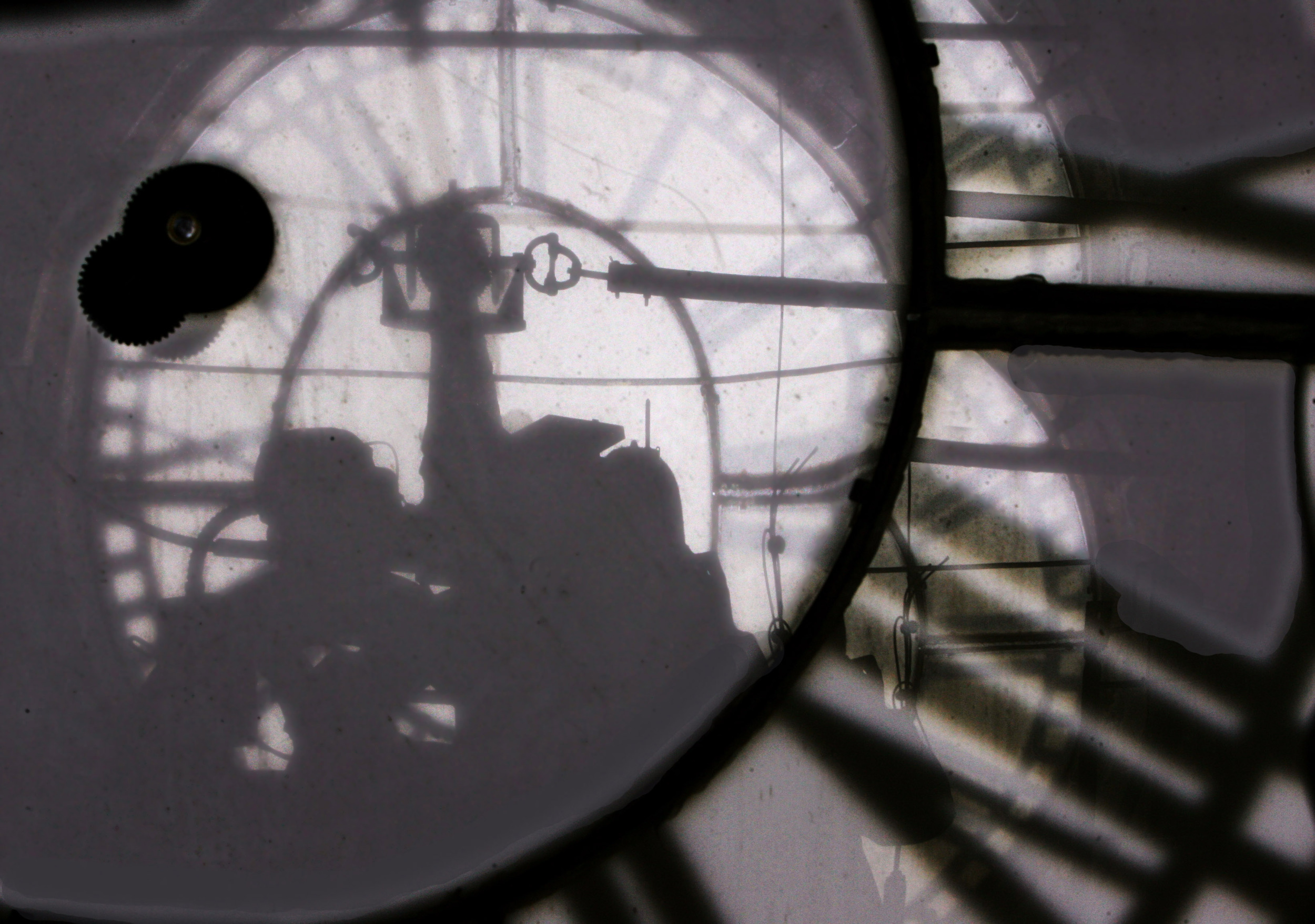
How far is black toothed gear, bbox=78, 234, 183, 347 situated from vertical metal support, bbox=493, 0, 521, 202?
455 mm

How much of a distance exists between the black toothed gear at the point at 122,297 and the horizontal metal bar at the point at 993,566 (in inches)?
39.4

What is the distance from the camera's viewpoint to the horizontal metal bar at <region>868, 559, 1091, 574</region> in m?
1.01

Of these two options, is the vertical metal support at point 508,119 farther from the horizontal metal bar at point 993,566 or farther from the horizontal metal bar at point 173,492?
the horizontal metal bar at point 993,566

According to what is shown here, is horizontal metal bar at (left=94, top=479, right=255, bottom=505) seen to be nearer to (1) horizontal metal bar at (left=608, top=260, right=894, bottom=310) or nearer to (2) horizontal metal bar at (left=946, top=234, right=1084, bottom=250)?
(1) horizontal metal bar at (left=608, top=260, right=894, bottom=310)

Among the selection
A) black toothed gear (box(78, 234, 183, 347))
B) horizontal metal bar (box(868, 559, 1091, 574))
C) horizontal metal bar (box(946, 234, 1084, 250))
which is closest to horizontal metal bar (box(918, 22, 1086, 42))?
horizontal metal bar (box(946, 234, 1084, 250))

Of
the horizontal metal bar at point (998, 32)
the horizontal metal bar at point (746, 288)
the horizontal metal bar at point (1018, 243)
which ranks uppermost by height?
the horizontal metal bar at point (998, 32)

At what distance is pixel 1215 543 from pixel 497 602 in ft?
3.49

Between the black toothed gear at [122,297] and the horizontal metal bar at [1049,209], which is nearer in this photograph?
the black toothed gear at [122,297]

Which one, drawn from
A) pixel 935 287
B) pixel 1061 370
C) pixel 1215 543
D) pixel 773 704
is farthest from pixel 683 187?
pixel 1215 543

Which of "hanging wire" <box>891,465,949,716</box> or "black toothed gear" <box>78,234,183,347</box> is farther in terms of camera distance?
"hanging wire" <box>891,465,949,716</box>

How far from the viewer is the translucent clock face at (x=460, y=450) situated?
949 mm

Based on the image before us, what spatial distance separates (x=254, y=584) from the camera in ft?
3.13

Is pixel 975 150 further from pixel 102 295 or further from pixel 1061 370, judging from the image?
pixel 102 295

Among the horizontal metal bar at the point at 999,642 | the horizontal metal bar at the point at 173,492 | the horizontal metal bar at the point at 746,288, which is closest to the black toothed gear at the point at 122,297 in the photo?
the horizontal metal bar at the point at 173,492
